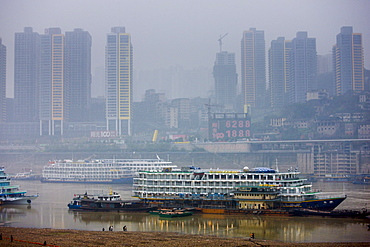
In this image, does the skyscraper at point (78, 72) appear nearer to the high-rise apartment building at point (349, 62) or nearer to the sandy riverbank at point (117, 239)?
the high-rise apartment building at point (349, 62)

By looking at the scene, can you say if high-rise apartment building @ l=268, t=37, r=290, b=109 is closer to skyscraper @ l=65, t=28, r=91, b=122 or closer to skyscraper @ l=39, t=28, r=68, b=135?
skyscraper @ l=65, t=28, r=91, b=122

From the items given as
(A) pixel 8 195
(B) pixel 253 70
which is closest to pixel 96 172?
(A) pixel 8 195

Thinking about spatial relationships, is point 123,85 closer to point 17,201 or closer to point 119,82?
point 119,82

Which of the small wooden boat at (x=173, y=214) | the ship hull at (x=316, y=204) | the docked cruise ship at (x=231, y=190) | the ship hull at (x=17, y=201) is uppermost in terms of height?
the docked cruise ship at (x=231, y=190)

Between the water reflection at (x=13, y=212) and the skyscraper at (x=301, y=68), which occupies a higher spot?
the skyscraper at (x=301, y=68)

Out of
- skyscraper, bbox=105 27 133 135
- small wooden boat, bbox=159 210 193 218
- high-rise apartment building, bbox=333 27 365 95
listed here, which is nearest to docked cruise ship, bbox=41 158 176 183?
small wooden boat, bbox=159 210 193 218

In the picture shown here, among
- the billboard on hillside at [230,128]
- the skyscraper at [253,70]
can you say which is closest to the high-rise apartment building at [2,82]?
the billboard on hillside at [230,128]
